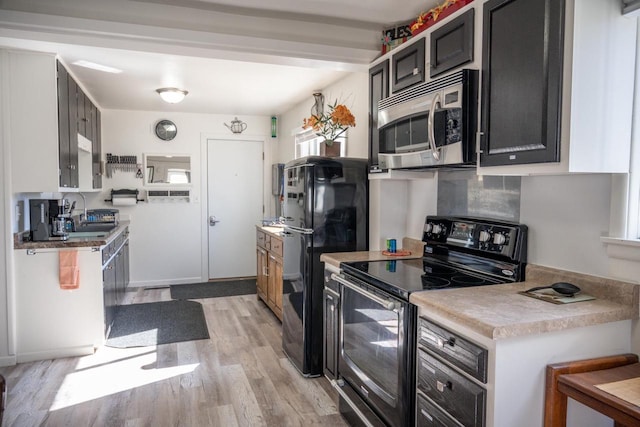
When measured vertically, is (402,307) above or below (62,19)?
below

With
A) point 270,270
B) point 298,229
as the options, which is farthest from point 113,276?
point 298,229

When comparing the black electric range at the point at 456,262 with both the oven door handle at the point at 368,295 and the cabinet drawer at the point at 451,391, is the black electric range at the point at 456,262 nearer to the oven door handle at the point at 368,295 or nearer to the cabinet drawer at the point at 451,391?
the oven door handle at the point at 368,295

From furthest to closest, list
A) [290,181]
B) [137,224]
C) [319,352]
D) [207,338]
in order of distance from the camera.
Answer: [137,224] < [207,338] < [290,181] < [319,352]

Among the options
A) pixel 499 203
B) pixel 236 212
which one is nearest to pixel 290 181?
pixel 499 203

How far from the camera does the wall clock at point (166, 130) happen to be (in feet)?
19.6

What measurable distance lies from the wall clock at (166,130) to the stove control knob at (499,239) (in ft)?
16.2

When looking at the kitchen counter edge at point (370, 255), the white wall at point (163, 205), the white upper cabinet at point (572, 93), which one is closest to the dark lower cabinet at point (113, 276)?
the white wall at point (163, 205)

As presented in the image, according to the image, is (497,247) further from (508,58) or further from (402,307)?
(508,58)

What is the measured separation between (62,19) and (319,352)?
2.64 metres

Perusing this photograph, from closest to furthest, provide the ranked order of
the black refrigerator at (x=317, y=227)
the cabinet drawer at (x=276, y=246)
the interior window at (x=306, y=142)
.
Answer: the black refrigerator at (x=317, y=227), the cabinet drawer at (x=276, y=246), the interior window at (x=306, y=142)

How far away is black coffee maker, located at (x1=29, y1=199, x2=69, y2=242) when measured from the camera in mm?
3492

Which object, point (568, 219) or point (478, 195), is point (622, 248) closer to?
point (568, 219)

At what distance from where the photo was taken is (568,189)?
191cm

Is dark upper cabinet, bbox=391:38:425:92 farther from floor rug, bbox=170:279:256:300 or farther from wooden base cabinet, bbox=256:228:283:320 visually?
floor rug, bbox=170:279:256:300
